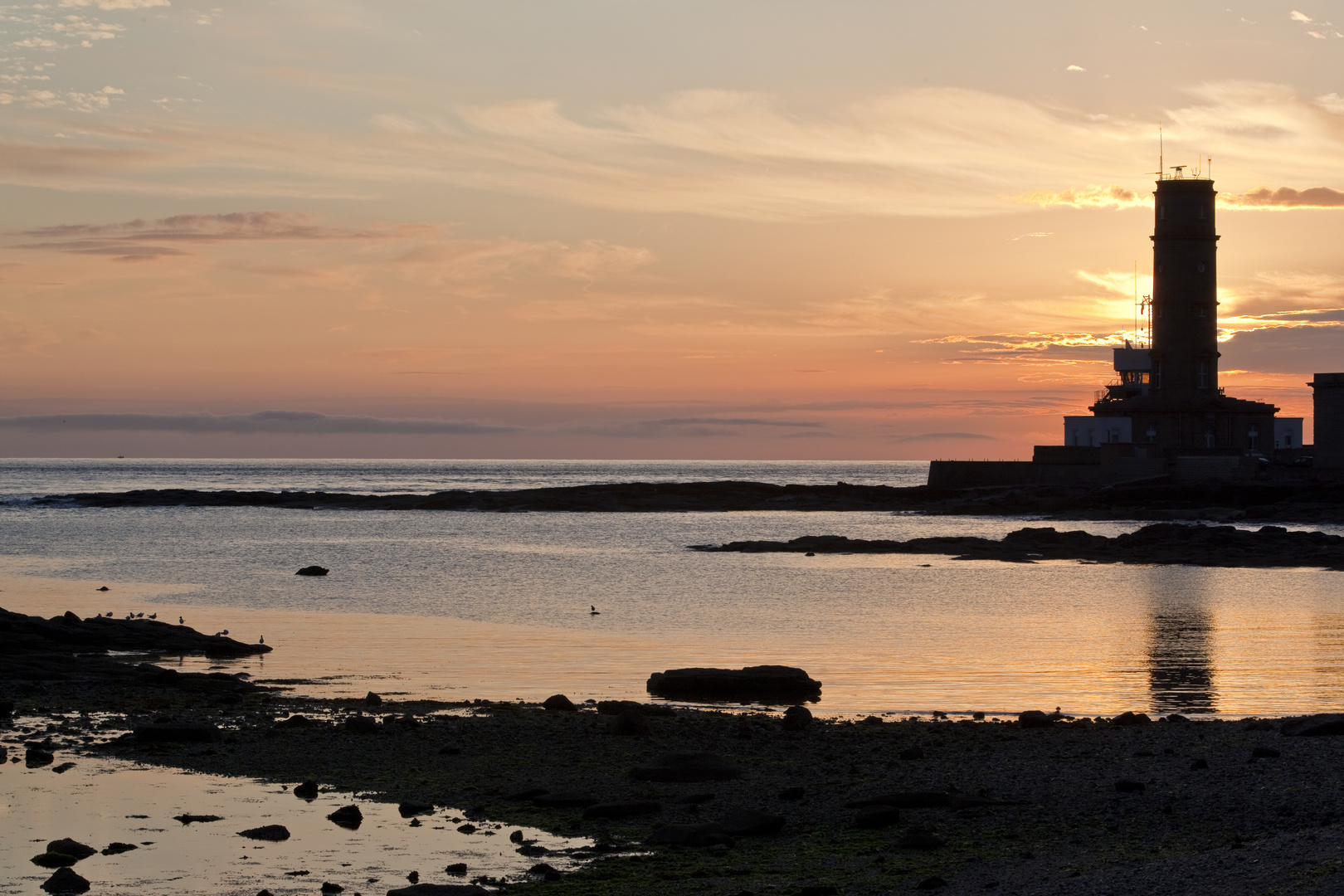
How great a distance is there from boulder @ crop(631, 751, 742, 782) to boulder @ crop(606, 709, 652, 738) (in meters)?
2.26

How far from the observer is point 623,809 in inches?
532

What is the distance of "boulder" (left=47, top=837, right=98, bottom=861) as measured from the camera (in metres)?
11.8

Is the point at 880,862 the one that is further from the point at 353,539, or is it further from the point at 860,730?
the point at 353,539

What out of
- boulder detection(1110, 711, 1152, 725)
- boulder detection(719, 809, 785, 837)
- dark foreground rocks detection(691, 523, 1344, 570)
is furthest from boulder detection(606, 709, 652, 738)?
dark foreground rocks detection(691, 523, 1344, 570)

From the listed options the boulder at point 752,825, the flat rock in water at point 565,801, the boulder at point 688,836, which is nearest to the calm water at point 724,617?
the flat rock in water at point 565,801

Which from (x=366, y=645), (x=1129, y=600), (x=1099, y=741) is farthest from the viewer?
(x=1129, y=600)

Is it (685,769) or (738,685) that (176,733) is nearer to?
(685,769)

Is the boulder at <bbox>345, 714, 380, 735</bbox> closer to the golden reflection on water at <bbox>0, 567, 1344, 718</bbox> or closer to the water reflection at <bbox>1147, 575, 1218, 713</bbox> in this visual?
the golden reflection on water at <bbox>0, 567, 1344, 718</bbox>

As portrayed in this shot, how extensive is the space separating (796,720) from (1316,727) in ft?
21.3

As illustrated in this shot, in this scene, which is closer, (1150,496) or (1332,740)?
(1332,740)

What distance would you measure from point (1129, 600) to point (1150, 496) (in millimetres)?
54222

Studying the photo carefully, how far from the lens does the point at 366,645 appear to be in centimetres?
3014

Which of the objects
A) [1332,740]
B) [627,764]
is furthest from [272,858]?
[1332,740]

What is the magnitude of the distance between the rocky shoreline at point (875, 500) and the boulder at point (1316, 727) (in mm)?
71303
